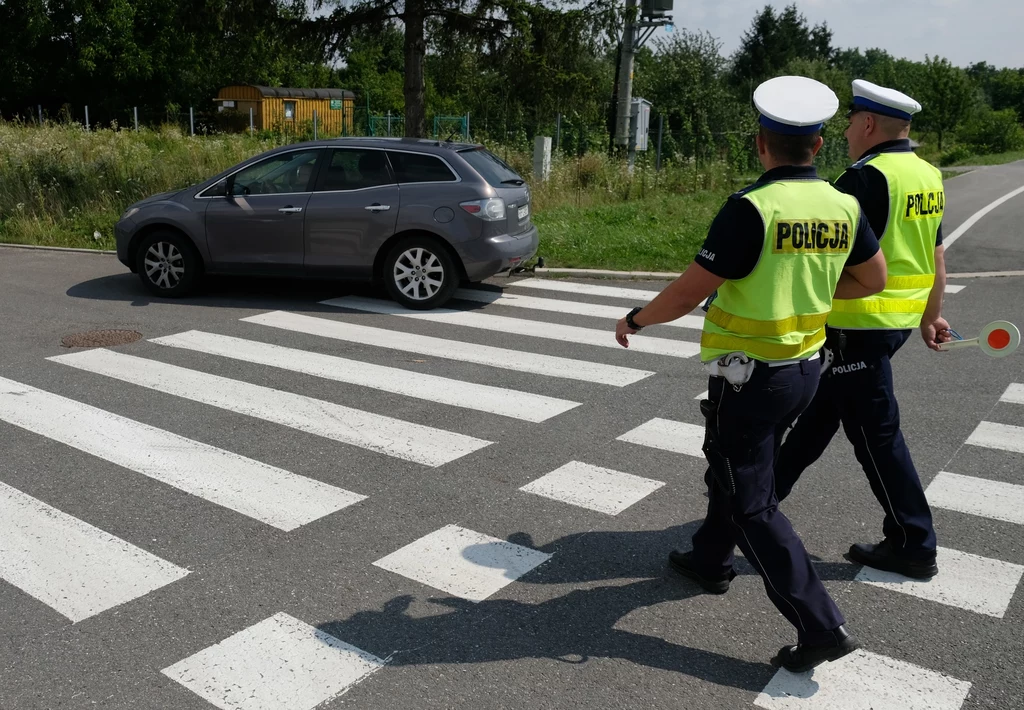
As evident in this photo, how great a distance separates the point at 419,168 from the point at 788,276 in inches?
297

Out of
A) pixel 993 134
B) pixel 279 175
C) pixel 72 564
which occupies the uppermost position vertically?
pixel 993 134

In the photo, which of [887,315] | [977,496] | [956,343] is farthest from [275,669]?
[977,496]

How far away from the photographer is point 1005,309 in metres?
10.4

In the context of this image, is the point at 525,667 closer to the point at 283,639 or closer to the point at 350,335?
the point at 283,639

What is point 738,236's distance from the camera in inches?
125

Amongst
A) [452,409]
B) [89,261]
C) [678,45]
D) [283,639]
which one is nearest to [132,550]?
[283,639]

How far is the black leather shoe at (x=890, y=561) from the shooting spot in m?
4.19

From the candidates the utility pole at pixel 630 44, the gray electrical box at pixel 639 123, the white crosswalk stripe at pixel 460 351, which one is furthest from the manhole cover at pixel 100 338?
the gray electrical box at pixel 639 123

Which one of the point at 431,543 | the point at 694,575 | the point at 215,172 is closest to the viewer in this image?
the point at 694,575

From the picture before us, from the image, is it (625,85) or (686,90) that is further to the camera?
(686,90)

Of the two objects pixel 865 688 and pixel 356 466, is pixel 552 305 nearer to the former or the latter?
pixel 356 466

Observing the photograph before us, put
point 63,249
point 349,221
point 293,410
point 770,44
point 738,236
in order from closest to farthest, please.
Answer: point 738,236
point 293,410
point 349,221
point 63,249
point 770,44

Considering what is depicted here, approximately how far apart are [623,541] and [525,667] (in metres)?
1.20

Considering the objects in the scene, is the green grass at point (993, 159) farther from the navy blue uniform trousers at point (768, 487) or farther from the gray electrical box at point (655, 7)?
the navy blue uniform trousers at point (768, 487)
